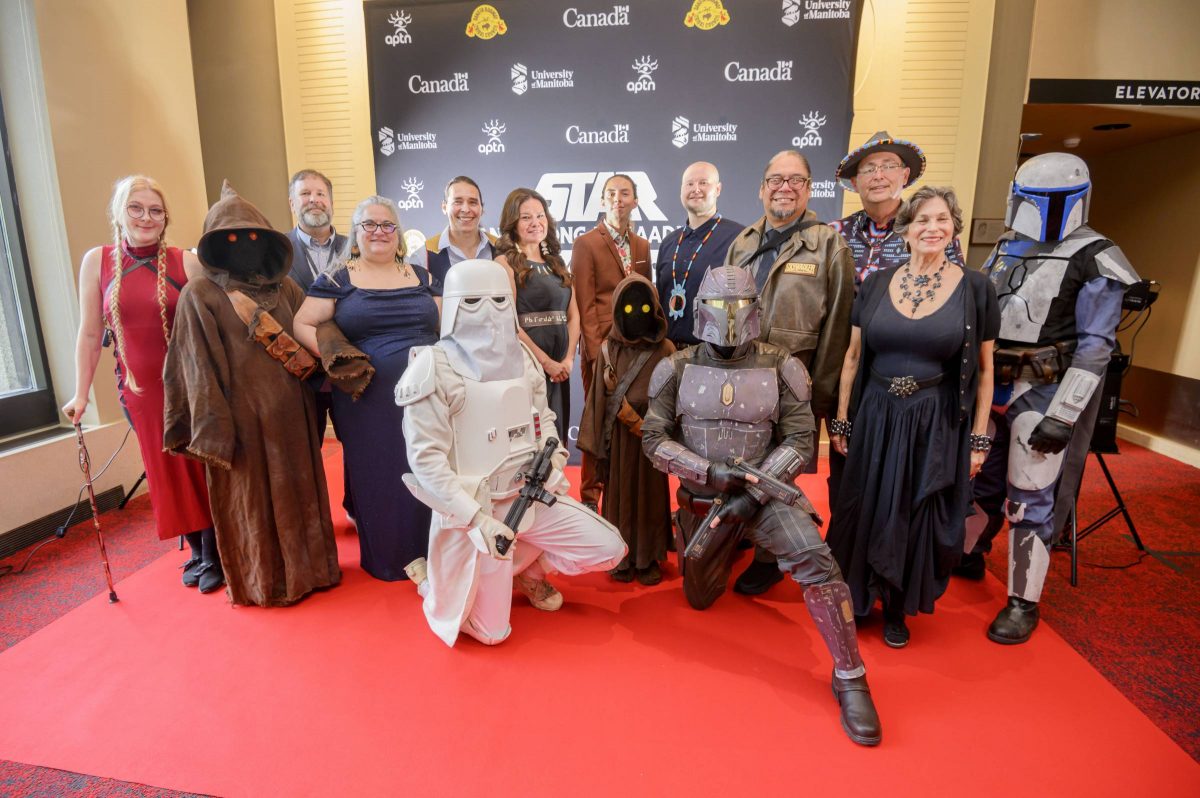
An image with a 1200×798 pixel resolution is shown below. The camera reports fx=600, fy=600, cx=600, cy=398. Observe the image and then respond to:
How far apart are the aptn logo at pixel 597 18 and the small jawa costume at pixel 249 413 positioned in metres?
3.35

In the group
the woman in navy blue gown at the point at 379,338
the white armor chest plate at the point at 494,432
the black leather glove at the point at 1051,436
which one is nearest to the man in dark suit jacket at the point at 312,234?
the woman in navy blue gown at the point at 379,338

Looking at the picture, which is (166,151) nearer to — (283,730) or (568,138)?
(568,138)

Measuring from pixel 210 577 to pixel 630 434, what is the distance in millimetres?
2413

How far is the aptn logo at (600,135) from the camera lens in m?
5.10

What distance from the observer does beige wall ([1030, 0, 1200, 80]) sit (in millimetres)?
4637

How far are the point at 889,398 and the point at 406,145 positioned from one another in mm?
4636

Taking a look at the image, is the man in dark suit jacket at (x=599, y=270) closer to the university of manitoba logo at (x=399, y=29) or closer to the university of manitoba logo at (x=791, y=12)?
the university of manitoba logo at (x=791, y=12)

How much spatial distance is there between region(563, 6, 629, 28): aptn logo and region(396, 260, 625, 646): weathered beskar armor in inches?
138

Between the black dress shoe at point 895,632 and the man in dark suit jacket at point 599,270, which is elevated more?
the man in dark suit jacket at point 599,270

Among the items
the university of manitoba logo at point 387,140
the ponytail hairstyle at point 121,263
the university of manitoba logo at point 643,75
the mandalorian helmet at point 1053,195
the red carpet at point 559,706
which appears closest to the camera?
the red carpet at point 559,706

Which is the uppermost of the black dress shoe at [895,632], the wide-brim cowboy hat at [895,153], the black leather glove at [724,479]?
the wide-brim cowboy hat at [895,153]

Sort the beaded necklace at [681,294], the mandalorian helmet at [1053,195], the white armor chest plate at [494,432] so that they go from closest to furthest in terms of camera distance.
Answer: the white armor chest plate at [494,432]
the mandalorian helmet at [1053,195]
the beaded necklace at [681,294]

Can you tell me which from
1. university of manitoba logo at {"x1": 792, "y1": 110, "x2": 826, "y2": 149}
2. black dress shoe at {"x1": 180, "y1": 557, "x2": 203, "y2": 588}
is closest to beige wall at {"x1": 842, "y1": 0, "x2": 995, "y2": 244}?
university of manitoba logo at {"x1": 792, "y1": 110, "x2": 826, "y2": 149}

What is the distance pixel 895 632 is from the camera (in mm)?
2742
